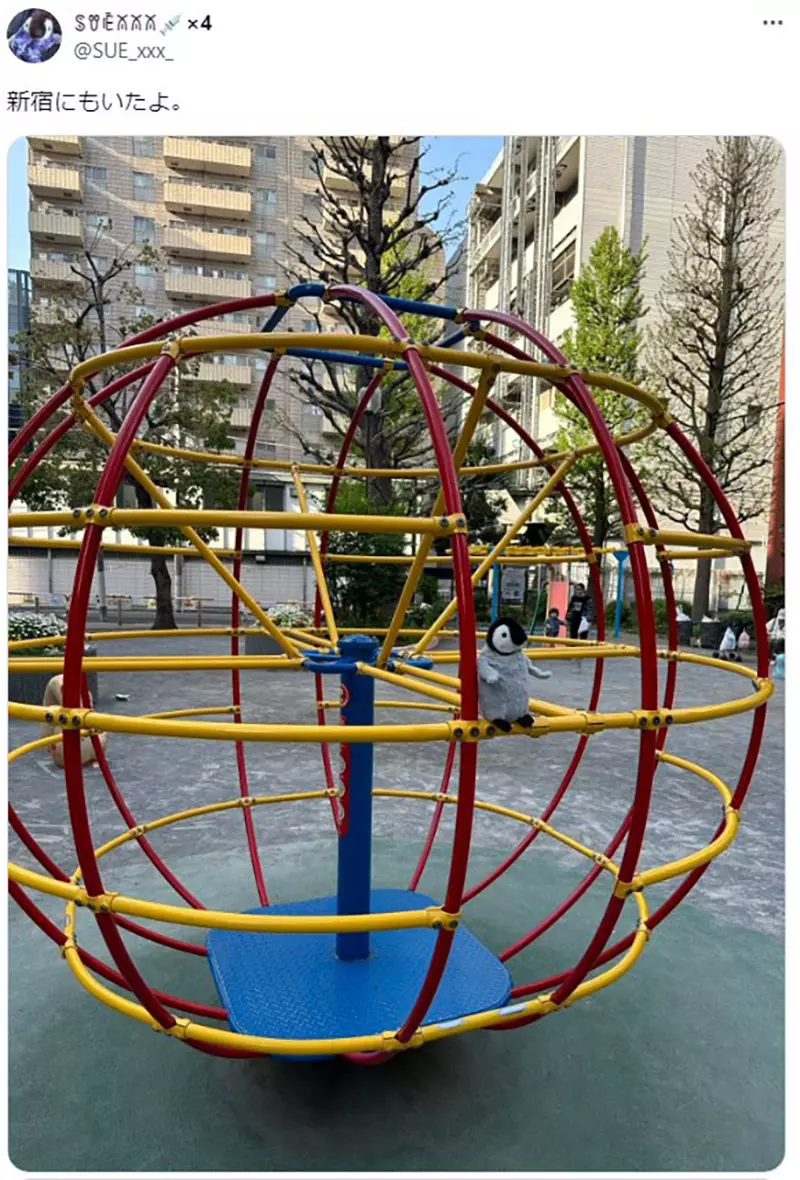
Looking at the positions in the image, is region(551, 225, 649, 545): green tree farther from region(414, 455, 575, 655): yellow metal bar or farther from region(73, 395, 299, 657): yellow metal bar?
region(73, 395, 299, 657): yellow metal bar

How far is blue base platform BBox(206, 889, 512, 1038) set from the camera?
259 cm

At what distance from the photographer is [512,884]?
14.1 feet

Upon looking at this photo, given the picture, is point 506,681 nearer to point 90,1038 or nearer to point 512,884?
point 90,1038

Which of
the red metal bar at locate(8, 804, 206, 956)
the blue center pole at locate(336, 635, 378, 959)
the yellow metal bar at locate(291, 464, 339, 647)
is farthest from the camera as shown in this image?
the yellow metal bar at locate(291, 464, 339, 647)

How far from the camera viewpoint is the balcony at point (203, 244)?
2939 centimetres

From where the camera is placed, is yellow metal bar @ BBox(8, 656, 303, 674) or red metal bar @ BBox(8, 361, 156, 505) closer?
yellow metal bar @ BBox(8, 656, 303, 674)

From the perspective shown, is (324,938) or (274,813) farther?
(274,813)

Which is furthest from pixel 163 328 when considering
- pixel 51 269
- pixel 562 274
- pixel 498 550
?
pixel 51 269

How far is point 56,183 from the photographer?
27609 mm

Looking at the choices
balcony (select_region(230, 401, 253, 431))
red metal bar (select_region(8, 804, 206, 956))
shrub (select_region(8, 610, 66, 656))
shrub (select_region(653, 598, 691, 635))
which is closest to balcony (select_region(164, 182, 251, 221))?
balcony (select_region(230, 401, 253, 431))

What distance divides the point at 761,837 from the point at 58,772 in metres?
5.75

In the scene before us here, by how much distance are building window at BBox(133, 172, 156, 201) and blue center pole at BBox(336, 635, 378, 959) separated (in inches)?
1292
